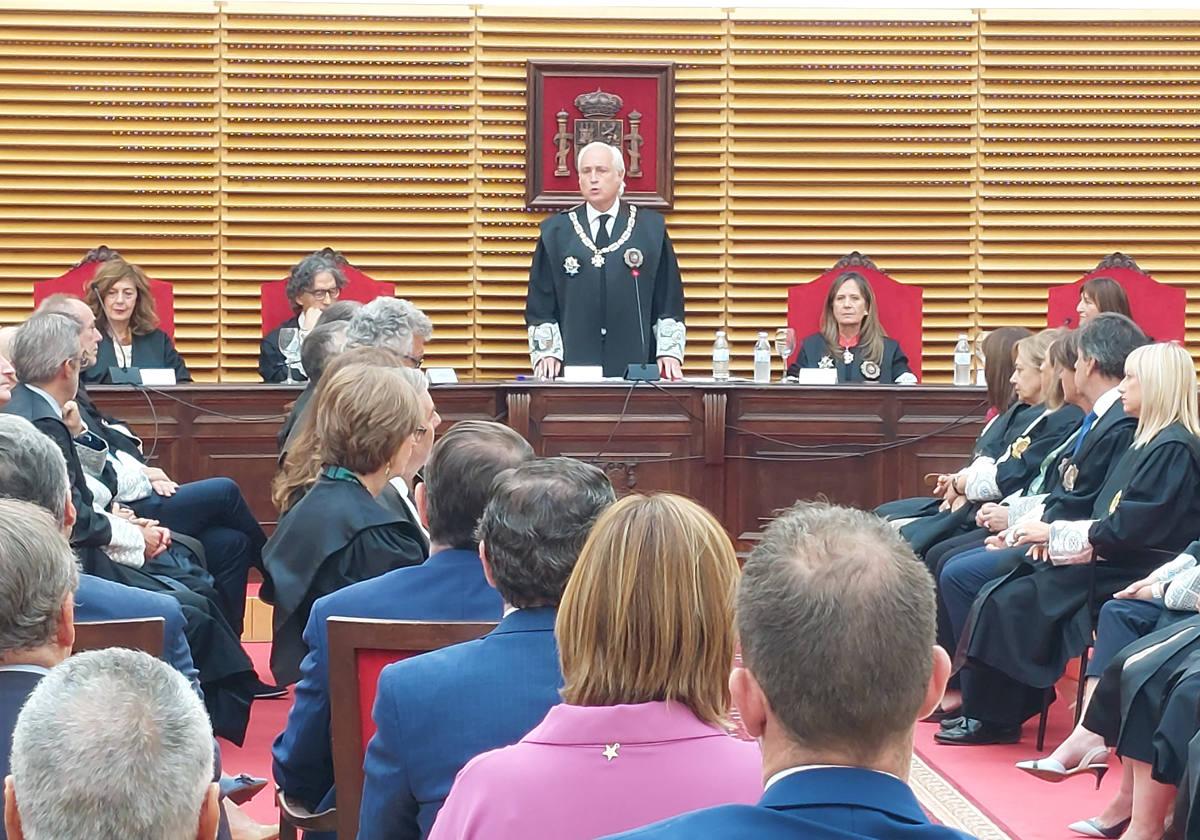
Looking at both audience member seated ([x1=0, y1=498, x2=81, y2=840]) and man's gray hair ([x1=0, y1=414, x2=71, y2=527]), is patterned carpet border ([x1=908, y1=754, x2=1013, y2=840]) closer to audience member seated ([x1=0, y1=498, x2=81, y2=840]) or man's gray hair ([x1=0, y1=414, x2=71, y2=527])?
man's gray hair ([x1=0, y1=414, x2=71, y2=527])

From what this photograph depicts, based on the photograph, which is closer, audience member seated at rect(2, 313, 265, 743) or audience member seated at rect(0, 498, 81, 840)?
audience member seated at rect(0, 498, 81, 840)

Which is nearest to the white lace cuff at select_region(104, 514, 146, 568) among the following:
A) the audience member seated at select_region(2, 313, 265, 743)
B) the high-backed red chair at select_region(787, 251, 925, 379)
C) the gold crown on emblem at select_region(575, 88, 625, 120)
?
the audience member seated at select_region(2, 313, 265, 743)

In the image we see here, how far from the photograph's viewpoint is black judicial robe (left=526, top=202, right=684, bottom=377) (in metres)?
8.69

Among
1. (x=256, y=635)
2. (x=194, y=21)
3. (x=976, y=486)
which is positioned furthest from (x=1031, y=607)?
(x=194, y=21)

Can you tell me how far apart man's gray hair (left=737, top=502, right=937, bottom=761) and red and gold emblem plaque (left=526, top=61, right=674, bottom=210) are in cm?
840

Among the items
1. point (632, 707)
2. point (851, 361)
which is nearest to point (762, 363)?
point (851, 361)

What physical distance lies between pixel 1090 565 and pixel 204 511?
308cm

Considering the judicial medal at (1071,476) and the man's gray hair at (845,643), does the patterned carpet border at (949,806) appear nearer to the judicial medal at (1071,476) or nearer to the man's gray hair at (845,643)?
the judicial medal at (1071,476)

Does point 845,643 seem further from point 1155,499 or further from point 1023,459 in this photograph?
point 1023,459

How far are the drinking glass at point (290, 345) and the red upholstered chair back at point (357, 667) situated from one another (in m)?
5.31

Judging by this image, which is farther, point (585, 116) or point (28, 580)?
point (585, 116)

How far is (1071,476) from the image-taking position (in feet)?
17.7

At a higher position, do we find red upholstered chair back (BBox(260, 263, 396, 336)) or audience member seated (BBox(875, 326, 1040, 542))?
red upholstered chair back (BBox(260, 263, 396, 336))

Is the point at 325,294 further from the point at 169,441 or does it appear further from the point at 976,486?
the point at 976,486
